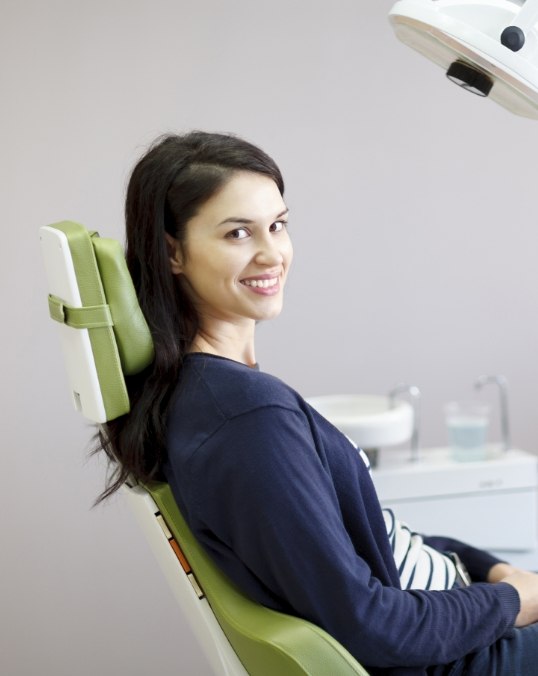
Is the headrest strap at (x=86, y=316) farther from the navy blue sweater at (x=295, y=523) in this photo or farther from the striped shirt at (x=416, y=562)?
the striped shirt at (x=416, y=562)

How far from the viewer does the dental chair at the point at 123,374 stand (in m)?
1.31

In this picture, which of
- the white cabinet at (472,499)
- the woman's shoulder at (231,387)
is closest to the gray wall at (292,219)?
the white cabinet at (472,499)

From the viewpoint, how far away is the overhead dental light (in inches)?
50.0

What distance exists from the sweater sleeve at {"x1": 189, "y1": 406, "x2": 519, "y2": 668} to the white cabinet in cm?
128

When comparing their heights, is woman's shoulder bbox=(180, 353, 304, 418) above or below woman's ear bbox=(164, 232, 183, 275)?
below

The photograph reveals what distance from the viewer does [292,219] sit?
124 inches

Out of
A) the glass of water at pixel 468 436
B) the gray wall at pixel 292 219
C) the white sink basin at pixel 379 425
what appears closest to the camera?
the white sink basin at pixel 379 425

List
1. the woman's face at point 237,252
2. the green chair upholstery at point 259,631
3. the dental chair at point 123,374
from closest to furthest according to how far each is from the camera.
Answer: the green chair upholstery at point 259,631 < the dental chair at point 123,374 < the woman's face at point 237,252

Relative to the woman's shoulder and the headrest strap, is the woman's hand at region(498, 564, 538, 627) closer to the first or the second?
the woman's shoulder

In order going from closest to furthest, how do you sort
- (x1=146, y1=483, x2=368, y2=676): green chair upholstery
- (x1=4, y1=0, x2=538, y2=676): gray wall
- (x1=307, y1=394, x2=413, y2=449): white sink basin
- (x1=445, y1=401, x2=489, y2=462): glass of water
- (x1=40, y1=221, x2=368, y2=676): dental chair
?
(x1=146, y1=483, x2=368, y2=676): green chair upholstery → (x1=40, y1=221, x2=368, y2=676): dental chair → (x1=307, y1=394, x2=413, y2=449): white sink basin → (x1=445, y1=401, x2=489, y2=462): glass of water → (x1=4, y1=0, x2=538, y2=676): gray wall

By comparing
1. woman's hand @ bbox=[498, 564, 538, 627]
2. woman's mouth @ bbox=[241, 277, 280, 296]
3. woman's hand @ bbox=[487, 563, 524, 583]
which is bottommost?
woman's hand @ bbox=[487, 563, 524, 583]

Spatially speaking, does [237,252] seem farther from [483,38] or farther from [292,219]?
[292,219]

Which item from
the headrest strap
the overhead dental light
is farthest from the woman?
the overhead dental light

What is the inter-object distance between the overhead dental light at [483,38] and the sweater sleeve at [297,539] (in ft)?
1.73
